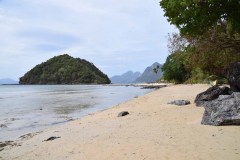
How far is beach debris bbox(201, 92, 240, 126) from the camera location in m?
11.9

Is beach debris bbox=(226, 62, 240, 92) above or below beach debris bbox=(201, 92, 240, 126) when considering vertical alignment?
above

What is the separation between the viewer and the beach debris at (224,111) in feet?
39.2

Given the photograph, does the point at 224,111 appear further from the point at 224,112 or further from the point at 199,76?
the point at 199,76

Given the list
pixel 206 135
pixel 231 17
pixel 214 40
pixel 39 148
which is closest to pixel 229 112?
pixel 206 135

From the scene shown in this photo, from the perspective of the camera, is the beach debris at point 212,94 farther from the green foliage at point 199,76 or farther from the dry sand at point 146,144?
the green foliage at point 199,76

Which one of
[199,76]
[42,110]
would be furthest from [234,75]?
[199,76]

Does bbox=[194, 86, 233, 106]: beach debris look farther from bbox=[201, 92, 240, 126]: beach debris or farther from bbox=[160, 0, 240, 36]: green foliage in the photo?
bbox=[160, 0, 240, 36]: green foliage

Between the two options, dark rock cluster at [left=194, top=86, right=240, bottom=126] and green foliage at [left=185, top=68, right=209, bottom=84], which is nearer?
dark rock cluster at [left=194, top=86, right=240, bottom=126]

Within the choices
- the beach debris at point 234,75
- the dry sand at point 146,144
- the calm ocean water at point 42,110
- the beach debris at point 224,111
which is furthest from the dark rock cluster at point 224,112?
the calm ocean water at point 42,110

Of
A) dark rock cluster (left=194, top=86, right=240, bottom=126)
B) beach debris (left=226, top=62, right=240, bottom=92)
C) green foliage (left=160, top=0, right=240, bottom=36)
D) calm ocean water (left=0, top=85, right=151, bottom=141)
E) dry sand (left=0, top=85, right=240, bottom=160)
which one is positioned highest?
green foliage (left=160, top=0, right=240, bottom=36)

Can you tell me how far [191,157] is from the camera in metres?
8.50

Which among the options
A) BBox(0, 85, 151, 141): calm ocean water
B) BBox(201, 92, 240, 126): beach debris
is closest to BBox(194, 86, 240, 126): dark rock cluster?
BBox(201, 92, 240, 126): beach debris

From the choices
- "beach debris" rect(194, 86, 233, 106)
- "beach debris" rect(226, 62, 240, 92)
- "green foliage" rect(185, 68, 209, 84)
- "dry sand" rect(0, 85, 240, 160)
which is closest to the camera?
"dry sand" rect(0, 85, 240, 160)

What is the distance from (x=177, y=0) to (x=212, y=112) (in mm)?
4568
